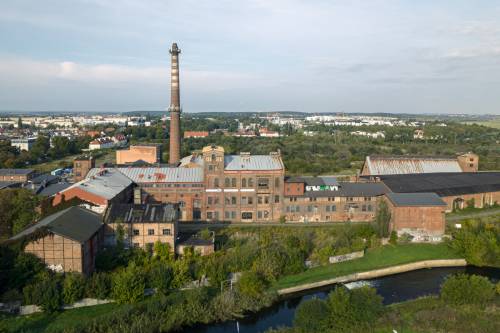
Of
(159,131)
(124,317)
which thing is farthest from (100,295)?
(159,131)

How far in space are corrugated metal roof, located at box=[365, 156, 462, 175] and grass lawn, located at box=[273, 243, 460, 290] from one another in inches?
735

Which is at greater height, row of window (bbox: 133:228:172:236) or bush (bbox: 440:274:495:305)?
row of window (bbox: 133:228:172:236)

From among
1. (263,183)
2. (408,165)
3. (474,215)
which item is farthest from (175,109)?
(474,215)

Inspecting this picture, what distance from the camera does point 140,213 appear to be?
112ft

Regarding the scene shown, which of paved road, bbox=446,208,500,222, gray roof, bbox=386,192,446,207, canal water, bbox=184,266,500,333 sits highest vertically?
gray roof, bbox=386,192,446,207

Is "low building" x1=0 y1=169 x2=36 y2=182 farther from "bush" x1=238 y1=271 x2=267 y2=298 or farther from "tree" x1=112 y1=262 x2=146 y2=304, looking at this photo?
"bush" x1=238 y1=271 x2=267 y2=298

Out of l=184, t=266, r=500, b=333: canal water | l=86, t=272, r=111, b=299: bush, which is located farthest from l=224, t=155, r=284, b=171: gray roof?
l=86, t=272, r=111, b=299: bush

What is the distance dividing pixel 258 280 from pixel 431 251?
1664cm

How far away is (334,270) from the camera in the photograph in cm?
3297

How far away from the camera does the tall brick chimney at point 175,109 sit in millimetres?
58875

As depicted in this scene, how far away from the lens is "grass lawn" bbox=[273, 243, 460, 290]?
3158 centimetres

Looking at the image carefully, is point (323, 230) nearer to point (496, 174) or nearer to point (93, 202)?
point (93, 202)

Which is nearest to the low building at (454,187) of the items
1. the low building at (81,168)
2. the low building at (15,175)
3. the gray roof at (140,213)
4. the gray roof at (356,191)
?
Result: the gray roof at (356,191)

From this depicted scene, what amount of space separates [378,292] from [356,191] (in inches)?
622
